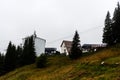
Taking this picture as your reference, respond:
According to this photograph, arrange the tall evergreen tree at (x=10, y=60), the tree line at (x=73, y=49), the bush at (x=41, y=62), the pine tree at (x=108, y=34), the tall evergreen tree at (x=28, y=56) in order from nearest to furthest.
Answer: the bush at (x=41, y=62) < the tree line at (x=73, y=49) < the pine tree at (x=108, y=34) < the tall evergreen tree at (x=10, y=60) < the tall evergreen tree at (x=28, y=56)

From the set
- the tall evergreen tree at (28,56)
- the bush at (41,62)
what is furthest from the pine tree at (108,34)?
the tall evergreen tree at (28,56)

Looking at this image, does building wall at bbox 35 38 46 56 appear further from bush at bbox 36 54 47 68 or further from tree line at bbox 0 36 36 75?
bush at bbox 36 54 47 68

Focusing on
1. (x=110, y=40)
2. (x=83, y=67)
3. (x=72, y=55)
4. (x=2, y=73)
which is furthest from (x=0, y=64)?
(x=83, y=67)

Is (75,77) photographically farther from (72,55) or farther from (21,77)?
(72,55)

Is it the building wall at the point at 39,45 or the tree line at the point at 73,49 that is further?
the building wall at the point at 39,45

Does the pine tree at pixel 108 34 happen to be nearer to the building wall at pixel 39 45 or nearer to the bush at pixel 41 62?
the bush at pixel 41 62

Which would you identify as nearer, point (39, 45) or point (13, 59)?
point (13, 59)

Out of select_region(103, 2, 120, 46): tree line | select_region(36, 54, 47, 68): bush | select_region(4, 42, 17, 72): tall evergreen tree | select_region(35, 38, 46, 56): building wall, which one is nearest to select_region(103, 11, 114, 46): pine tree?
select_region(103, 2, 120, 46): tree line

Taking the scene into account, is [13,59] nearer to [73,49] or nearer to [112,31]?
[73,49]

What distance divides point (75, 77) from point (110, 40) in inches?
1631

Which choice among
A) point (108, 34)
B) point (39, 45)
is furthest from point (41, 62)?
point (39, 45)

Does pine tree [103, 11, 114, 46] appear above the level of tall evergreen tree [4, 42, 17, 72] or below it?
above

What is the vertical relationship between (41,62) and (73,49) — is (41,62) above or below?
below

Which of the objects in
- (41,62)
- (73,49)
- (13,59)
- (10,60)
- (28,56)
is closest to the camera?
(41,62)
